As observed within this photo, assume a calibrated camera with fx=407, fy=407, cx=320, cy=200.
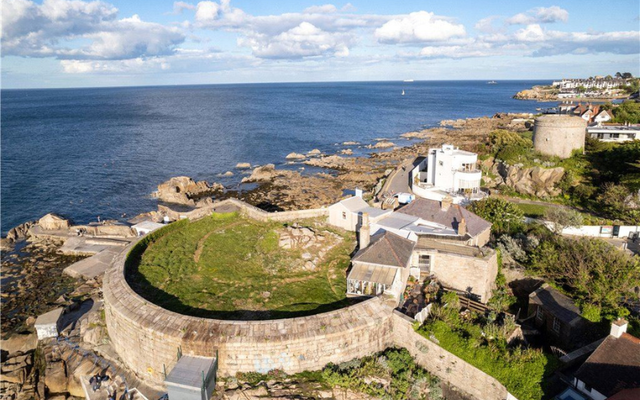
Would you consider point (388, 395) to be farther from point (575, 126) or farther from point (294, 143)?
point (294, 143)

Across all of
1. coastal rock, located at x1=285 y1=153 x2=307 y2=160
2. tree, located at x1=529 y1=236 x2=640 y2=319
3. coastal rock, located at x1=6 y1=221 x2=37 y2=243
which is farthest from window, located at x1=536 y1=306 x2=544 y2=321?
coastal rock, located at x1=285 y1=153 x2=307 y2=160

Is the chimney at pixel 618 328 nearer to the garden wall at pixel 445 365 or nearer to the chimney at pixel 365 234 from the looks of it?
the garden wall at pixel 445 365

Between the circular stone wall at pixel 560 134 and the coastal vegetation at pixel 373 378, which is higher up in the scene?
the circular stone wall at pixel 560 134

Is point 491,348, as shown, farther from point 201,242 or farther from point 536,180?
point 536,180

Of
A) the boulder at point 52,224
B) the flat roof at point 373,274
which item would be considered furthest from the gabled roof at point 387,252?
the boulder at point 52,224

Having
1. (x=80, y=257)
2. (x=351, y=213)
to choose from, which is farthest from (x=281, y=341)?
(x=80, y=257)

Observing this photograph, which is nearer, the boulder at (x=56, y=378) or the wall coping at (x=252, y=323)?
the wall coping at (x=252, y=323)

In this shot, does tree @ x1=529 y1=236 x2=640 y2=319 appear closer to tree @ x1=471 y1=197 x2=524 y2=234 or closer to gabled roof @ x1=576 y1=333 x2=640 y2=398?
gabled roof @ x1=576 y1=333 x2=640 y2=398
